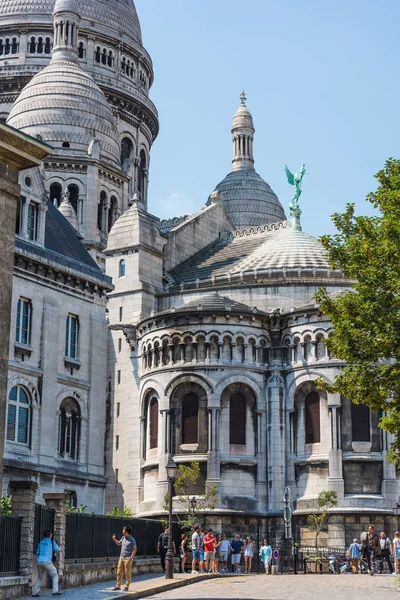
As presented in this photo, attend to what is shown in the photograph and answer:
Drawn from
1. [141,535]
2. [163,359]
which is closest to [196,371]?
[163,359]

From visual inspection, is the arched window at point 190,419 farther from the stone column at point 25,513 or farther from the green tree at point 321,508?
the stone column at point 25,513

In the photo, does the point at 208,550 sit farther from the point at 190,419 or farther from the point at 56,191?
the point at 56,191

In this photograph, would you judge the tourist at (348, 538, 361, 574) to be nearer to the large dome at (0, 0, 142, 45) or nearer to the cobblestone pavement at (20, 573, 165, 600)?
the cobblestone pavement at (20, 573, 165, 600)

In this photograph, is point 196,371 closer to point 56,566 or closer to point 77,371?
point 77,371

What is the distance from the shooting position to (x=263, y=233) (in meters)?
73.2

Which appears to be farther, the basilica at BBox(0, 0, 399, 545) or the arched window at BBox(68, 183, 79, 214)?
the arched window at BBox(68, 183, 79, 214)

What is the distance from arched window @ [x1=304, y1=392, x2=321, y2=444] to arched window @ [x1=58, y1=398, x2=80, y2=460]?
500 inches

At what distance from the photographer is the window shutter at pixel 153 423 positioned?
59219 mm

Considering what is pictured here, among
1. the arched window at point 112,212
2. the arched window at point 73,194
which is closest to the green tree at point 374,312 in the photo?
the arched window at point 73,194

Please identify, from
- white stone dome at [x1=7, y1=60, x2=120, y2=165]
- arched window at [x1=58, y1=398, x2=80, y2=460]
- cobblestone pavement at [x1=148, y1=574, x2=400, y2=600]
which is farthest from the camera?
white stone dome at [x1=7, y1=60, x2=120, y2=165]

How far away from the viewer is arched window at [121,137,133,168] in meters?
97.4

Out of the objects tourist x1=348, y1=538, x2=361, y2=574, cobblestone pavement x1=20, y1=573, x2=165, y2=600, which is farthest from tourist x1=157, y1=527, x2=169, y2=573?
tourist x1=348, y1=538, x2=361, y2=574

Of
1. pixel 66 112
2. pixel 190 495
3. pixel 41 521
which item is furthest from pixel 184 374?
pixel 66 112

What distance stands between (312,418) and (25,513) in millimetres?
31117
